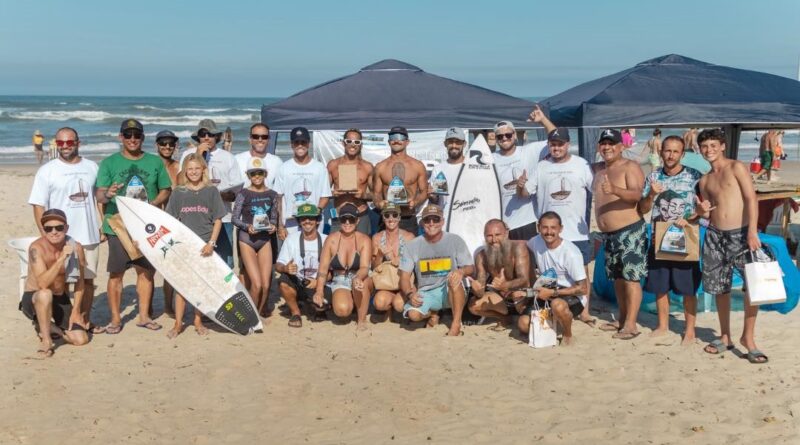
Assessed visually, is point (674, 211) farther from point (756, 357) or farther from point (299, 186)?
point (299, 186)

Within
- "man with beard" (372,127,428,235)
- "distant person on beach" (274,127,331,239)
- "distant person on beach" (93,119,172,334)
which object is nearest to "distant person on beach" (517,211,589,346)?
"man with beard" (372,127,428,235)

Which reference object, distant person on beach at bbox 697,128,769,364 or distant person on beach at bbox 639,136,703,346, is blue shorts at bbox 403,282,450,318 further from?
distant person on beach at bbox 697,128,769,364

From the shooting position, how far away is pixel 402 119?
24.7ft

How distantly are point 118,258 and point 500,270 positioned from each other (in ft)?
9.28

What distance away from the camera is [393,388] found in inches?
186

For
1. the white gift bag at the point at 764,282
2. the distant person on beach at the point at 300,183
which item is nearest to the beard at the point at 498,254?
the distant person on beach at the point at 300,183

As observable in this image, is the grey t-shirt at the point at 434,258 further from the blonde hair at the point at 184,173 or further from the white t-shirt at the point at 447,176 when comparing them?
the blonde hair at the point at 184,173

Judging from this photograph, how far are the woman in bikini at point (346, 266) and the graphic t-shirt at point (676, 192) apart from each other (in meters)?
2.13

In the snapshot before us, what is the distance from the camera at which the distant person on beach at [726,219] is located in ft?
16.0

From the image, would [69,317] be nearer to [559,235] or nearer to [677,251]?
[559,235]

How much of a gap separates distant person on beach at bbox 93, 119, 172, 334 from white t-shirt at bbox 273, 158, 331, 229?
3.15 ft

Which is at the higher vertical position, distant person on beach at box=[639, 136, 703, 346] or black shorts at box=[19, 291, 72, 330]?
distant person on beach at box=[639, 136, 703, 346]

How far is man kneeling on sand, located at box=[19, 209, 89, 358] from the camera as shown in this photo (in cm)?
521

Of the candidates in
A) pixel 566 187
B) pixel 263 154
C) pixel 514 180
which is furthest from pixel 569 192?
pixel 263 154
